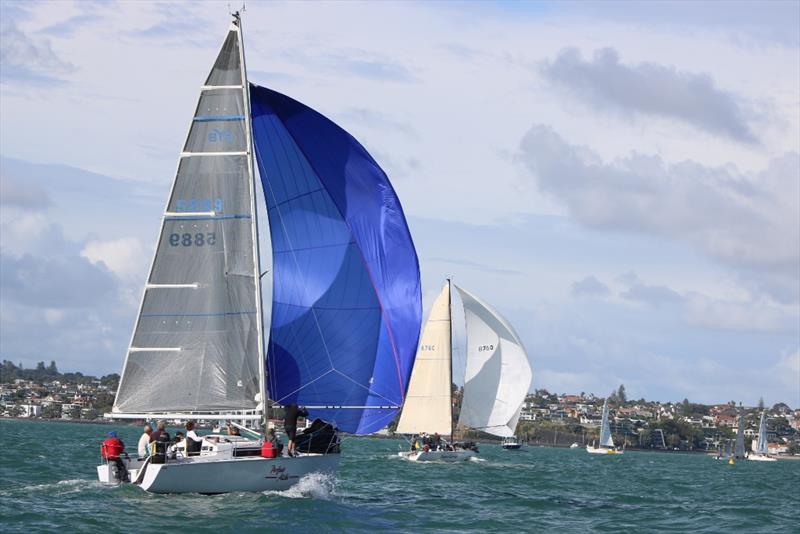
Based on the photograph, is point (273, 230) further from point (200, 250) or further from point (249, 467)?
point (249, 467)

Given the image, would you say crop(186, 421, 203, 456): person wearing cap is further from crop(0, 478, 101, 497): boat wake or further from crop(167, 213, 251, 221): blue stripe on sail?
crop(167, 213, 251, 221): blue stripe on sail

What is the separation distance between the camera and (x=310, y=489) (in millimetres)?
30781

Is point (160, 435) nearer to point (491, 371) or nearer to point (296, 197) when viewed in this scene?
point (296, 197)

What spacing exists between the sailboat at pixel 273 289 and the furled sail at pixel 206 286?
0.03 metres

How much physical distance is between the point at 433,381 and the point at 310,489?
40.9 metres

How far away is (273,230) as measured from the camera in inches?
1258

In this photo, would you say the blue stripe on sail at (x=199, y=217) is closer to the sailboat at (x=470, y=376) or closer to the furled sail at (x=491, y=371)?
the sailboat at (x=470, y=376)

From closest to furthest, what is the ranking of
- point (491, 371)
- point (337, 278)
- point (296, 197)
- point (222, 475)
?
point (222, 475)
point (337, 278)
point (296, 197)
point (491, 371)

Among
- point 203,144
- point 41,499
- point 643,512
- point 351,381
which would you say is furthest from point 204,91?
point 643,512

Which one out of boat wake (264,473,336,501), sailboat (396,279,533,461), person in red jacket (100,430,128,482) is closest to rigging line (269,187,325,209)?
boat wake (264,473,336,501)

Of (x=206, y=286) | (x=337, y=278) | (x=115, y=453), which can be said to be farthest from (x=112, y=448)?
(x=337, y=278)

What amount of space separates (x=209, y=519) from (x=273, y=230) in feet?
25.8

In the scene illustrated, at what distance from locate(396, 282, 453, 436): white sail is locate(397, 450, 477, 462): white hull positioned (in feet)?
10.4

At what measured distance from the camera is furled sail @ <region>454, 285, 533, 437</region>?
74.9 m
